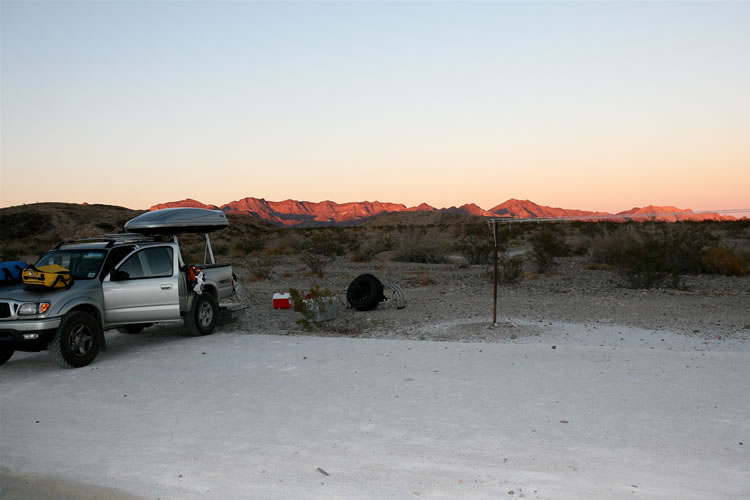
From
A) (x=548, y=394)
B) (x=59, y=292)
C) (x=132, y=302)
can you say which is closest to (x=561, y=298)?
(x=548, y=394)

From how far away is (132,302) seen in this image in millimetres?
10281

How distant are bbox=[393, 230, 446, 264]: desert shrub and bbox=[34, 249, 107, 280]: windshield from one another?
19392 millimetres

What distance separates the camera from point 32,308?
28.7 feet

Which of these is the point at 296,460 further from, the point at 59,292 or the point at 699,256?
the point at 699,256

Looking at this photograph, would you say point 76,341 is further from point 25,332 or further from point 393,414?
point 393,414

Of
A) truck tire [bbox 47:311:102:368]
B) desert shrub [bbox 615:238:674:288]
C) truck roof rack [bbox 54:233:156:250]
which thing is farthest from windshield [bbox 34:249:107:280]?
desert shrub [bbox 615:238:674:288]

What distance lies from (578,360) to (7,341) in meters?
7.91

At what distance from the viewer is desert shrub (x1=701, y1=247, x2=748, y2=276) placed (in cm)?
2175

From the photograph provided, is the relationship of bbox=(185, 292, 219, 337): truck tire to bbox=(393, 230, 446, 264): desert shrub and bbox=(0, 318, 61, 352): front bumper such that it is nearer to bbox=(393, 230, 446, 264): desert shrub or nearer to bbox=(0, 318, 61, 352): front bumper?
bbox=(0, 318, 61, 352): front bumper

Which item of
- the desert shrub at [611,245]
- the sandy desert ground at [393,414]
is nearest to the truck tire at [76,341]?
the sandy desert ground at [393,414]

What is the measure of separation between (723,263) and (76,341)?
2065 cm

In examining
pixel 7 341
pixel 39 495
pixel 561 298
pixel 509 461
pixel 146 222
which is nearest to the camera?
pixel 39 495

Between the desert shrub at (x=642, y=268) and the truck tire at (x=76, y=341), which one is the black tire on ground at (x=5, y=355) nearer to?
the truck tire at (x=76, y=341)

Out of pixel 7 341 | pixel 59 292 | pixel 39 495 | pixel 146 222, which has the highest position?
pixel 146 222
